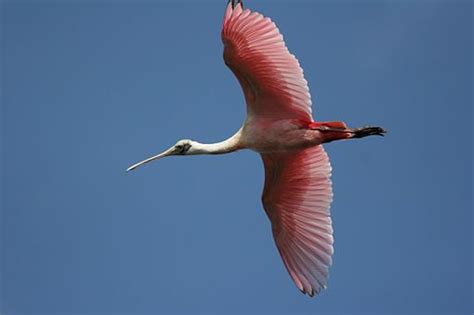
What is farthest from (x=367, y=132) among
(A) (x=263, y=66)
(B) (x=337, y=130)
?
(A) (x=263, y=66)

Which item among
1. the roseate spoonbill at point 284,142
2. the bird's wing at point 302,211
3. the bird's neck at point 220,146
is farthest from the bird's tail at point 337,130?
the bird's neck at point 220,146

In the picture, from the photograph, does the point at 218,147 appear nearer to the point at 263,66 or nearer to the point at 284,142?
the point at 284,142

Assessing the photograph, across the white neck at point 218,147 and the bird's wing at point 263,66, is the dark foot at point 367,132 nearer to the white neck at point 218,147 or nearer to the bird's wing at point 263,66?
the bird's wing at point 263,66

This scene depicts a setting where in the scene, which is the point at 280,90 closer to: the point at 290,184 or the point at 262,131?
the point at 262,131

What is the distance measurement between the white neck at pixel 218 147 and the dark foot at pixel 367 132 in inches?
51.7

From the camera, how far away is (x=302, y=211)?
32.1 ft

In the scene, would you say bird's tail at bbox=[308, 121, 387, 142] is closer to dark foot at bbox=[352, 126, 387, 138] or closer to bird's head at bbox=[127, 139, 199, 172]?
dark foot at bbox=[352, 126, 387, 138]

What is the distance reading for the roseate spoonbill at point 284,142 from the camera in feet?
28.0

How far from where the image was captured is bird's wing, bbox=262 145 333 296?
9.36m

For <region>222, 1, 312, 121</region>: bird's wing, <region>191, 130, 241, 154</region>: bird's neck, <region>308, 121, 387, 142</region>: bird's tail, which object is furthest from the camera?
<region>191, 130, 241, 154</region>: bird's neck

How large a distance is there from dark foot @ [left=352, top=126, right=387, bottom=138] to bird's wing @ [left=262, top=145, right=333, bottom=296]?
626 millimetres

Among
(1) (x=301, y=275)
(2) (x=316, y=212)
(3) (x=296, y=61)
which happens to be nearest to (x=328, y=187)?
(2) (x=316, y=212)

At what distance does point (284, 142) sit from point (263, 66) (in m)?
0.96

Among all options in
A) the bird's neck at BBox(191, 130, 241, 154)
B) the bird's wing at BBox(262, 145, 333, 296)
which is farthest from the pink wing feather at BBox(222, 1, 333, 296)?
the bird's neck at BBox(191, 130, 241, 154)
